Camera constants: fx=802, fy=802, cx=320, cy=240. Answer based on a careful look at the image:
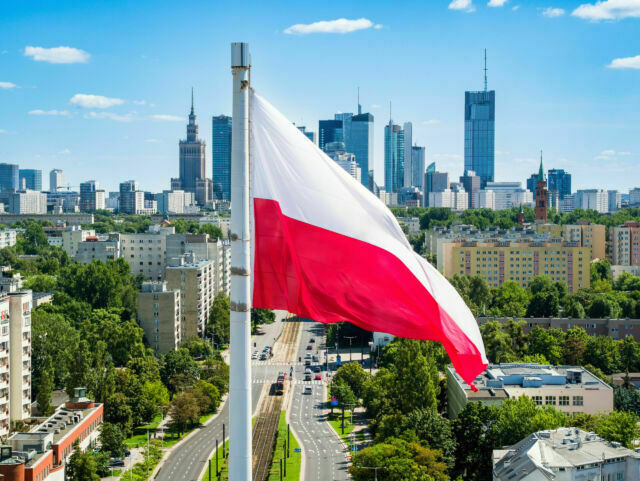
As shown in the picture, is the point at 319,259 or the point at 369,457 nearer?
the point at 319,259

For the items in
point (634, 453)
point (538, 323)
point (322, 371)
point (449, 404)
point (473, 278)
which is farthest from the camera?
point (473, 278)

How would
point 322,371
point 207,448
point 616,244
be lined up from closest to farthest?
point 207,448, point 322,371, point 616,244

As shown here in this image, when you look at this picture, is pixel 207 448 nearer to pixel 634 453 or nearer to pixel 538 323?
pixel 634 453

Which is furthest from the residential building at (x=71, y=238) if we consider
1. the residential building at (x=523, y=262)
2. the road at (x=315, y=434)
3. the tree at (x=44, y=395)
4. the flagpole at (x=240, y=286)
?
the flagpole at (x=240, y=286)

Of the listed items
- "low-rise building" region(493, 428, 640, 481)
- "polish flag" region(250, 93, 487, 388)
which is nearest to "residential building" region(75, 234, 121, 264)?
"low-rise building" region(493, 428, 640, 481)

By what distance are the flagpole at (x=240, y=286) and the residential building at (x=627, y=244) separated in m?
106

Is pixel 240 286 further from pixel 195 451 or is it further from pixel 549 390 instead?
pixel 549 390

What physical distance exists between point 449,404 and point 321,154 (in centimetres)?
4139

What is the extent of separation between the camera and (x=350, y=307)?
8898mm

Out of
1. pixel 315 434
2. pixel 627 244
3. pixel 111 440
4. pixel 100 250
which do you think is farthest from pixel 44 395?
pixel 627 244

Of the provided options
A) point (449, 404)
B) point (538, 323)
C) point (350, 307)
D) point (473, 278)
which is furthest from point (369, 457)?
point (473, 278)

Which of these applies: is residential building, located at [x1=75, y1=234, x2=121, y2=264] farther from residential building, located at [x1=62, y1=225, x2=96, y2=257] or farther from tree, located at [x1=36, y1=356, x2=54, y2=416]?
tree, located at [x1=36, y1=356, x2=54, y2=416]

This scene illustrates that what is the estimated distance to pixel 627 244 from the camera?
346ft

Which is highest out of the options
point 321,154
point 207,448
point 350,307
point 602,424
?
point 321,154
